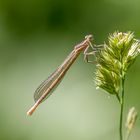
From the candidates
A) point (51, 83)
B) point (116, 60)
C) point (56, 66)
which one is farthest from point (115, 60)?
point (56, 66)

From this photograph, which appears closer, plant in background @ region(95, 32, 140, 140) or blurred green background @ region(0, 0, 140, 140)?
plant in background @ region(95, 32, 140, 140)

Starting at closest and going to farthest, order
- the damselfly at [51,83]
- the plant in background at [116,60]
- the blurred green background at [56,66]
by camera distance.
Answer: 1. the plant in background at [116,60]
2. the damselfly at [51,83]
3. the blurred green background at [56,66]

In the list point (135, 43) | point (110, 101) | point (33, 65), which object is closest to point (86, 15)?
point (33, 65)

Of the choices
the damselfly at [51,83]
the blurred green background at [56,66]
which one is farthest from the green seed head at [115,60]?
the blurred green background at [56,66]

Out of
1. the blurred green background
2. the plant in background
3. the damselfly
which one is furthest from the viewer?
the blurred green background

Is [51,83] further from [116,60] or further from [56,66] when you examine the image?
[56,66]

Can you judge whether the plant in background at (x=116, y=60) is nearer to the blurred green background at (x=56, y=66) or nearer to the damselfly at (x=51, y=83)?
the damselfly at (x=51, y=83)

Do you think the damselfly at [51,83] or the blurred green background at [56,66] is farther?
the blurred green background at [56,66]

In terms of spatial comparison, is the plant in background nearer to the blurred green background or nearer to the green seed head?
the green seed head

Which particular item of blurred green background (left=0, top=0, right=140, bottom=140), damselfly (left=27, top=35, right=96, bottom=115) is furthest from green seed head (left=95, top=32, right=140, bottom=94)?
blurred green background (left=0, top=0, right=140, bottom=140)
